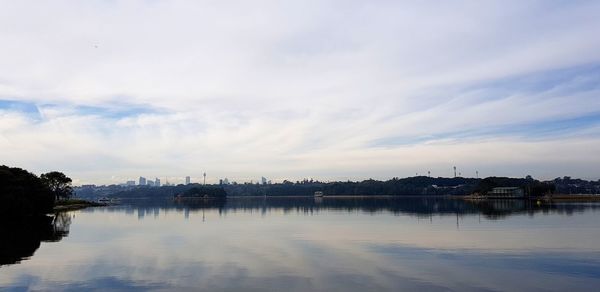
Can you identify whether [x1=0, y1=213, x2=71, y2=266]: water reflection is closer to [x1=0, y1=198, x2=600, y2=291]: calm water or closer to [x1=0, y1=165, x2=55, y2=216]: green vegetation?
[x1=0, y1=198, x2=600, y2=291]: calm water

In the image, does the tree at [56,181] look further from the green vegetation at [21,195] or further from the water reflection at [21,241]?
the water reflection at [21,241]

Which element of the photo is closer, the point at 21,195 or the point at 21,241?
the point at 21,241

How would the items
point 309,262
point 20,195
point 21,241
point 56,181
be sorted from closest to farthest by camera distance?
point 309,262
point 21,241
point 20,195
point 56,181

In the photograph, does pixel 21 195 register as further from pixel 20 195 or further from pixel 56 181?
pixel 56 181

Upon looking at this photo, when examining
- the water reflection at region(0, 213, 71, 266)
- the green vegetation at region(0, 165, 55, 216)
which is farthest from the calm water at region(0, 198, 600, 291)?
the green vegetation at region(0, 165, 55, 216)

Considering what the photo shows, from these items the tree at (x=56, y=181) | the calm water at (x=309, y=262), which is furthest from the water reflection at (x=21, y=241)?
the tree at (x=56, y=181)

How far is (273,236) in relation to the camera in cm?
4725

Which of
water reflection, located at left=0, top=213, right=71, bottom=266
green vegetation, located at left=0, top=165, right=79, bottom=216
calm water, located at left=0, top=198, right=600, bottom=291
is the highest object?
green vegetation, located at left=0, top=165, right=79, bottom=216

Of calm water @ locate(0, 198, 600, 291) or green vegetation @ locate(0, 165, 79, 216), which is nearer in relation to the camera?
calm water @ locate(0, 198, 600, 291)

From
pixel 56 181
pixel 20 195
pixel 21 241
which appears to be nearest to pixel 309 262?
pixel 21 241

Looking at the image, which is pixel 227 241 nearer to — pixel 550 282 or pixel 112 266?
pixel 112 266

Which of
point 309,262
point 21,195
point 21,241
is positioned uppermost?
point 21,195

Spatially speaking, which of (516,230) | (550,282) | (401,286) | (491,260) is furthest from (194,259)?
(516,230)

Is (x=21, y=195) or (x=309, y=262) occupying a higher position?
(x=21, y=195)
